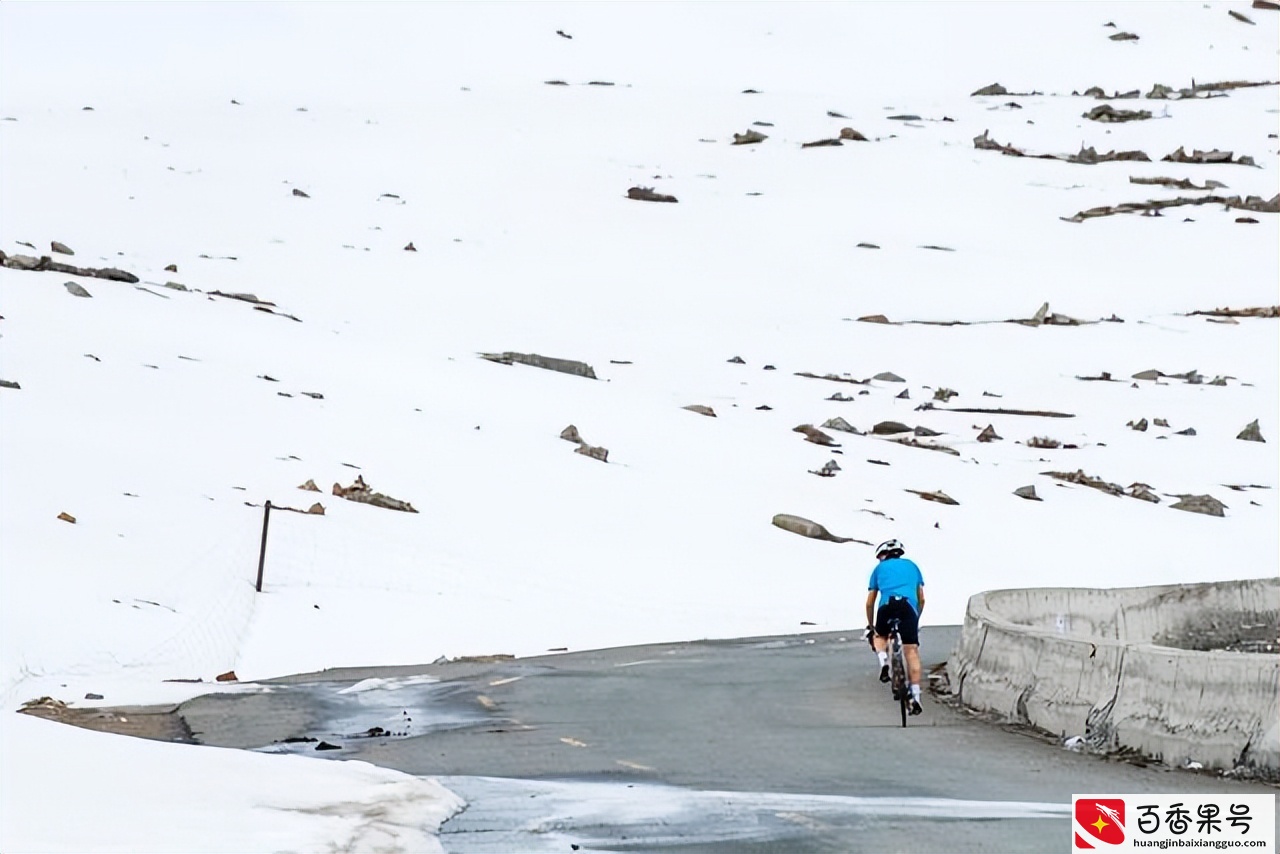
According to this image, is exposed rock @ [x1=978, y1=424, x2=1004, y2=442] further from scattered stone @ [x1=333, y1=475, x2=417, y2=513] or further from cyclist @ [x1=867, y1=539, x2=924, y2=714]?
cyclist @ [x1=867, y1=539, x2=924, y2=714]

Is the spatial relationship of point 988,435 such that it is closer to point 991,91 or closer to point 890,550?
point 890,550

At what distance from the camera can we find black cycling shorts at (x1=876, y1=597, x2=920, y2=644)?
15.8 metres

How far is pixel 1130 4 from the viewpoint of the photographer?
351 feet

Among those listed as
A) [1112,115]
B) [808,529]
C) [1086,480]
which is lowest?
[1086,480]

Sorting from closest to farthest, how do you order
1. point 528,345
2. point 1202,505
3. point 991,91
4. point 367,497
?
1. point 367,497
2. point 1202,505
3. point 528,345
4. point 991,91

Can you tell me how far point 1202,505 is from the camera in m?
33.5

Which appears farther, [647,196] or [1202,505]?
[647,196]

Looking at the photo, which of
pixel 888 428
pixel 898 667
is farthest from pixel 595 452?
pixel 898 667

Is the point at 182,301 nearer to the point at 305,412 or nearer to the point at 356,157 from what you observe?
the point at 305,412

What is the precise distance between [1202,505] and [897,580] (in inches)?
743

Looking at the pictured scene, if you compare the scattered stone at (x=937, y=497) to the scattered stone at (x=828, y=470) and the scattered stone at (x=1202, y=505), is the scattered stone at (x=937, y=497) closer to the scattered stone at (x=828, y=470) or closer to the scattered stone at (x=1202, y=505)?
the scattered stone at (x=828, y=470)

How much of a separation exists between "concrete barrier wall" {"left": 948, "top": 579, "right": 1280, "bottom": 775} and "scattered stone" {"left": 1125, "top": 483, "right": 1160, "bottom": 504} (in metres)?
15.3

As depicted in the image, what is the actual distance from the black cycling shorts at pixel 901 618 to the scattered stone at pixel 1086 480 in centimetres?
1929

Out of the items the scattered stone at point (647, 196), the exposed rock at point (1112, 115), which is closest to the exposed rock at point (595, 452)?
the scattered stone at point (647, 196)
